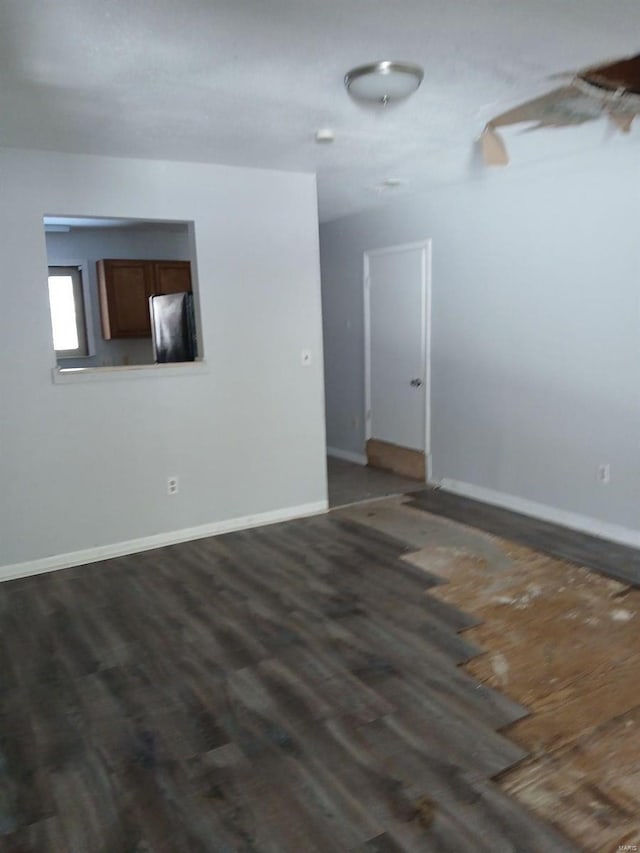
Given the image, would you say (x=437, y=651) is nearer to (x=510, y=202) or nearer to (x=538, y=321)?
(x=538, y=321)

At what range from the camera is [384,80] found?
8.42ft

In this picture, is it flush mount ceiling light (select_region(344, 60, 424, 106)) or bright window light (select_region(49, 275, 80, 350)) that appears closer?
flush mount ceiling light (select_region(344, 60, 424, 106))

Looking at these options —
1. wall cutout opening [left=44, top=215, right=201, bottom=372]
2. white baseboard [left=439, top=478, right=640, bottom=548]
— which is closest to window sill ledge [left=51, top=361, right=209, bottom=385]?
wall cutout opening [left=44, top=215, right=201, bottom=372]

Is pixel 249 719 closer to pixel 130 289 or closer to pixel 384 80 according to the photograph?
pixel 384 80

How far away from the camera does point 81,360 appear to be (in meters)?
6.58

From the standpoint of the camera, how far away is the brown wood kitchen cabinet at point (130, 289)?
20.4 feet

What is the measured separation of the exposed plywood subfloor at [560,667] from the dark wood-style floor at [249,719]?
93mm

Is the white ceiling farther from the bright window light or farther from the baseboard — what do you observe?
the bright window light

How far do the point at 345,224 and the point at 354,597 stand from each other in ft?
13.3

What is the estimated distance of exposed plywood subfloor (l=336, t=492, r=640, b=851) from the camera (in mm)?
1939

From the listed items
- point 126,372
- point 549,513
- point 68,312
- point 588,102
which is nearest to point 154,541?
point 126,372

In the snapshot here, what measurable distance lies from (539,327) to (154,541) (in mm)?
3011

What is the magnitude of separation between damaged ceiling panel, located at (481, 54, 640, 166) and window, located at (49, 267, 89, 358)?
4.45 metres

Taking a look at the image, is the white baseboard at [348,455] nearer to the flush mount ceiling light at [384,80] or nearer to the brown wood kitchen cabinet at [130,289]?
the brown wood kitchen cabinet at [130,289]
